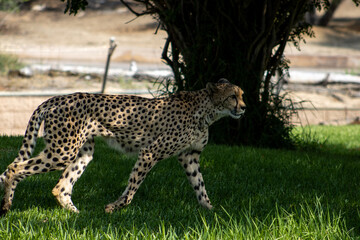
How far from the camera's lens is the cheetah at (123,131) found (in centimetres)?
407

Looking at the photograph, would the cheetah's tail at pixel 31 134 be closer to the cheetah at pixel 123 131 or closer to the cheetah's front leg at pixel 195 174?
the cheetah at pixel 123 131

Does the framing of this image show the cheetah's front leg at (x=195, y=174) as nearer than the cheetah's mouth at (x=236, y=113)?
No

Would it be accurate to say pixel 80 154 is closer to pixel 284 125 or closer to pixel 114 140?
pixel 114 140

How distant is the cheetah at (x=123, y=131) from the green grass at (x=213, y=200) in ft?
0.81

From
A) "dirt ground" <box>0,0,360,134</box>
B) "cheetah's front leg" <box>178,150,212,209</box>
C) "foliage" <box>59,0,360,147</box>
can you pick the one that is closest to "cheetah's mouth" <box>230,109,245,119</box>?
"cheetah's front leg" <box>178,150,212,209</box>

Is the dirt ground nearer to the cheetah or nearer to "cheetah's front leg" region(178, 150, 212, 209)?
the cheetah

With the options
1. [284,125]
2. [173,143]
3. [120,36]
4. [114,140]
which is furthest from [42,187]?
[120,36]

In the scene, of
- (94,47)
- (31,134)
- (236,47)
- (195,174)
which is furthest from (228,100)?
(94,47)

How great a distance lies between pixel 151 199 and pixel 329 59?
1892 centimetres

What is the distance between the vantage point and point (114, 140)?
442 centimetres

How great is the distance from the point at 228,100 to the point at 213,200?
996 millimetres

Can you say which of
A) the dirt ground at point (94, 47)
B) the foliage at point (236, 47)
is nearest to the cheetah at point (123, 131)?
the foliage at point (236, 47)

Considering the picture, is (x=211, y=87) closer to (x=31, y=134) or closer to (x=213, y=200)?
(x=213, y=200)

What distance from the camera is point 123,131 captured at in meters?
4.35
